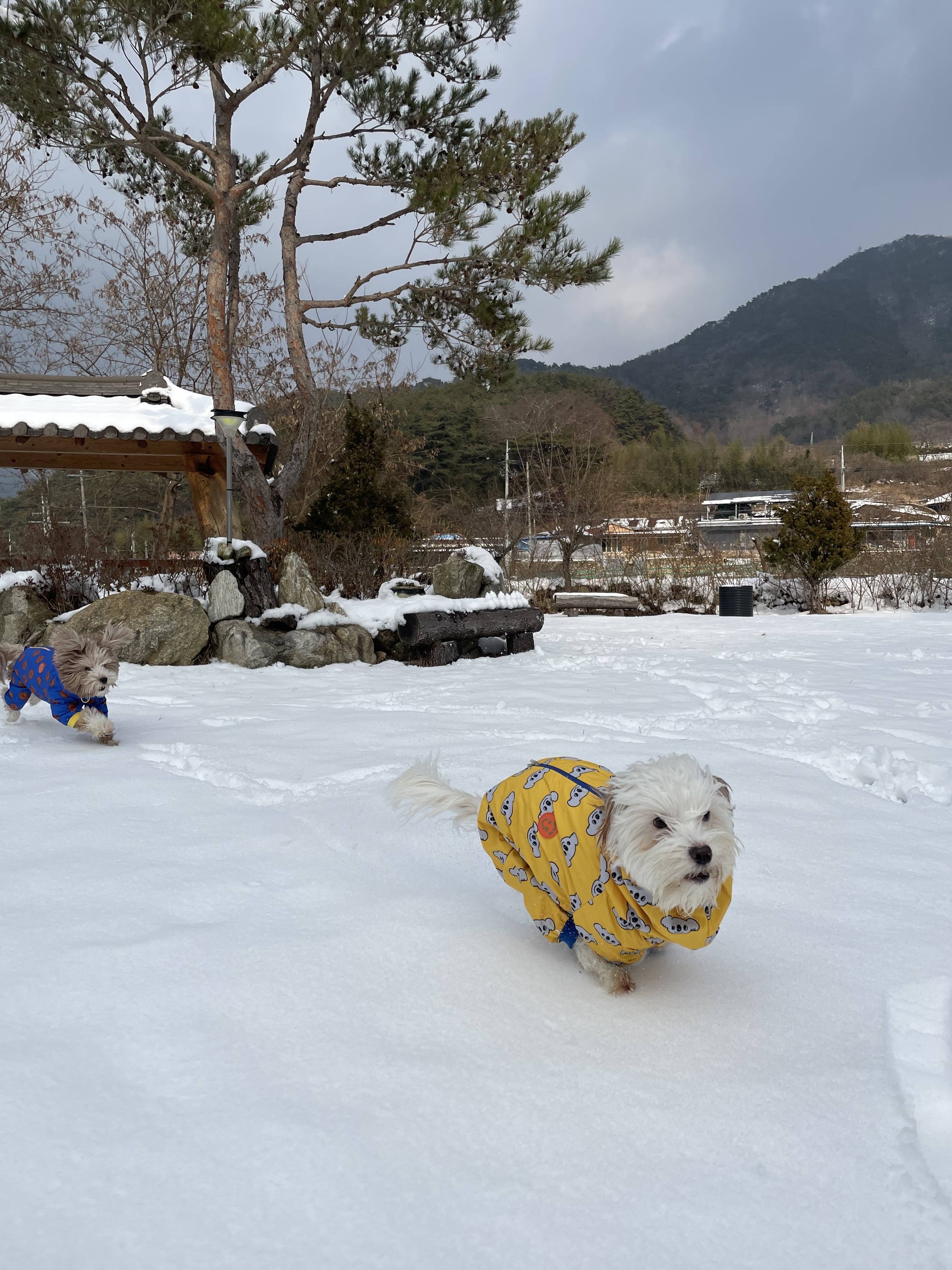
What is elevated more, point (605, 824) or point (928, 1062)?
point (605, 824)

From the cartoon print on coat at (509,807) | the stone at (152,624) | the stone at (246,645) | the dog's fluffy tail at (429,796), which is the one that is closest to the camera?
the cartoon print on coat at (509,807)

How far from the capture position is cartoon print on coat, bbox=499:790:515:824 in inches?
86.3

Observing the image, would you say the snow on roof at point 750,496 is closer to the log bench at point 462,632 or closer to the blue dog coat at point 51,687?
the log bench at point 462,632

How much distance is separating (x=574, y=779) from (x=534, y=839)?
188 millimetres

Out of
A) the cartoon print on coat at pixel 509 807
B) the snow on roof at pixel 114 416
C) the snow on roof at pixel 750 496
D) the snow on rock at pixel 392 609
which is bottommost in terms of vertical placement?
the cartoon print on coat at pixel 509 807

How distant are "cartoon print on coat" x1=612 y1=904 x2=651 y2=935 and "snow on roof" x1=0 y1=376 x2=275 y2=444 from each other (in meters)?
8.61

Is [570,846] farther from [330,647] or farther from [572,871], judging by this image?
[330,647]

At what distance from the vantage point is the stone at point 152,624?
7633 millimetres

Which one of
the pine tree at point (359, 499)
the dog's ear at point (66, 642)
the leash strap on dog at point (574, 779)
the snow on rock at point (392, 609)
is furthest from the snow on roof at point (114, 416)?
the leash strap on dog at point (574, 779)

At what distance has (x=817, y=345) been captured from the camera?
149000mm

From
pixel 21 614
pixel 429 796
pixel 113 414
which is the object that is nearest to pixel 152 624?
pixel 21 614

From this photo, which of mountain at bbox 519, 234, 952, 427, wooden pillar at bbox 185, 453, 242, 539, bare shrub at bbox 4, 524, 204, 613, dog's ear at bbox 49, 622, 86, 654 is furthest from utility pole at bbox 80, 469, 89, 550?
mountain at bbox 519, 234, 952, 427

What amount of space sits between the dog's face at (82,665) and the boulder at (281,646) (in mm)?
3301

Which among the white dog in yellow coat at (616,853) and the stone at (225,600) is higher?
the stone at (225,600)
